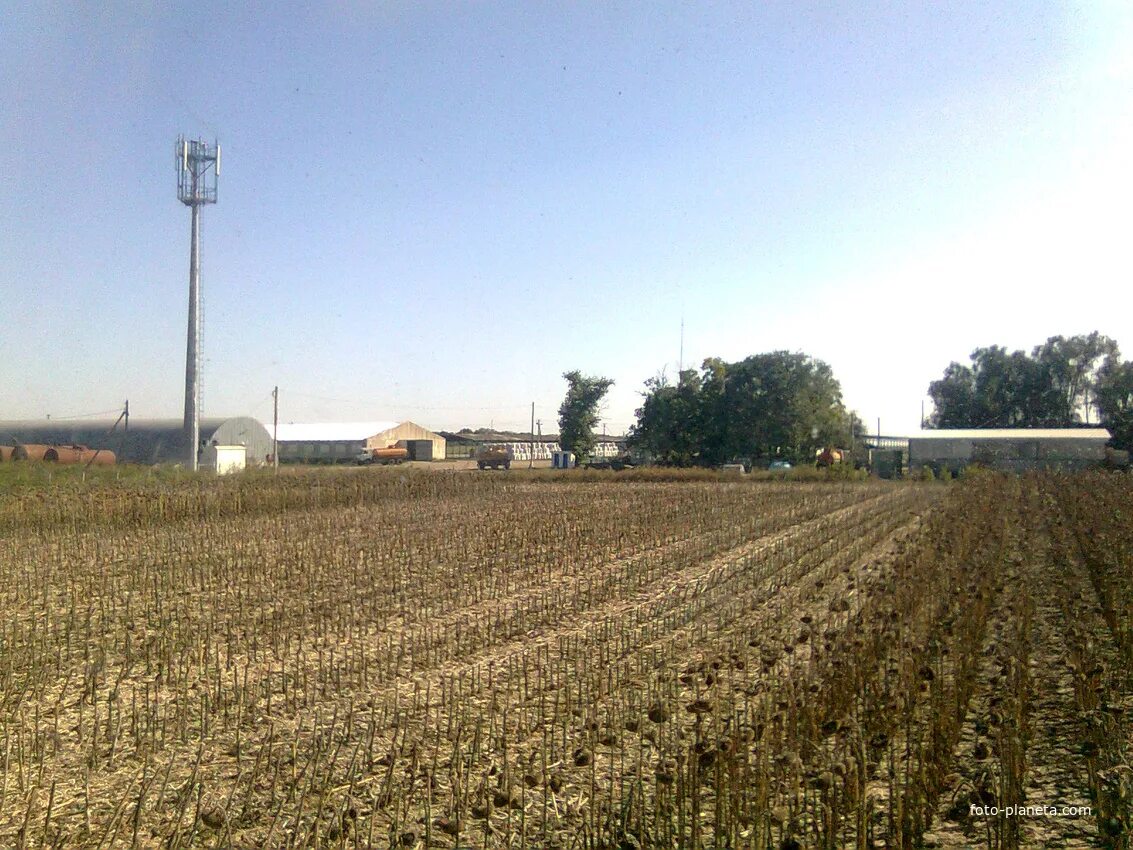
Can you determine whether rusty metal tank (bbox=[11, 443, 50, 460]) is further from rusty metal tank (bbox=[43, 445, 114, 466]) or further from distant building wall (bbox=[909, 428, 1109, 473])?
distant building wall (bbox=[909, 428, 1109, 473])

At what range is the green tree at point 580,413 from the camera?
64.8 m

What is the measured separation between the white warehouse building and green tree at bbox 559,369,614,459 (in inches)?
544

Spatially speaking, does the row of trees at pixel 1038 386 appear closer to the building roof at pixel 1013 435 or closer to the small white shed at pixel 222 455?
the building roof at pixel 1013 435

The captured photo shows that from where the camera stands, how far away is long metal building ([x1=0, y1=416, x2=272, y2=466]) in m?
49.6

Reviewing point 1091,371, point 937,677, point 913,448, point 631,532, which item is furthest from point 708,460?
point 937,677

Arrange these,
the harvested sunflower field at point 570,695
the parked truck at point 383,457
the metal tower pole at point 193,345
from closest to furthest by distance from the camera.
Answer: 1. the harvested sunflower field at point 570,695
2. the metal tower pole at point 193,345
3. the parked truck at point 383,457

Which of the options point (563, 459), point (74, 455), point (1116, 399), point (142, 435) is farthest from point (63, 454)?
point (1116, 399)

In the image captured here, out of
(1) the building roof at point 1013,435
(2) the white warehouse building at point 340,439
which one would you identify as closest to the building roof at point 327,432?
(2) the white warehouse building at point 340,439

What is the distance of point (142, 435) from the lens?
172 feet

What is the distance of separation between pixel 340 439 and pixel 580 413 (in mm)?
20510

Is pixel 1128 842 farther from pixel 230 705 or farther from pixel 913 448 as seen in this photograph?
pixel 913 448

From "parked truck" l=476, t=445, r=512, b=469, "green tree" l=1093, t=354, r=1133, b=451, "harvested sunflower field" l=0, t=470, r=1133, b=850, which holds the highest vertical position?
"green tree" l=1093, t=354, r=1133, b=451

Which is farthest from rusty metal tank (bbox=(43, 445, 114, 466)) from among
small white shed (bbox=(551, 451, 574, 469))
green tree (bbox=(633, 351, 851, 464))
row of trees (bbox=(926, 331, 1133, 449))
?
row of trees (bbox=(926, 331, 1133, 449))

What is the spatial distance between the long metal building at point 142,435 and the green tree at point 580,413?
20432 mm
